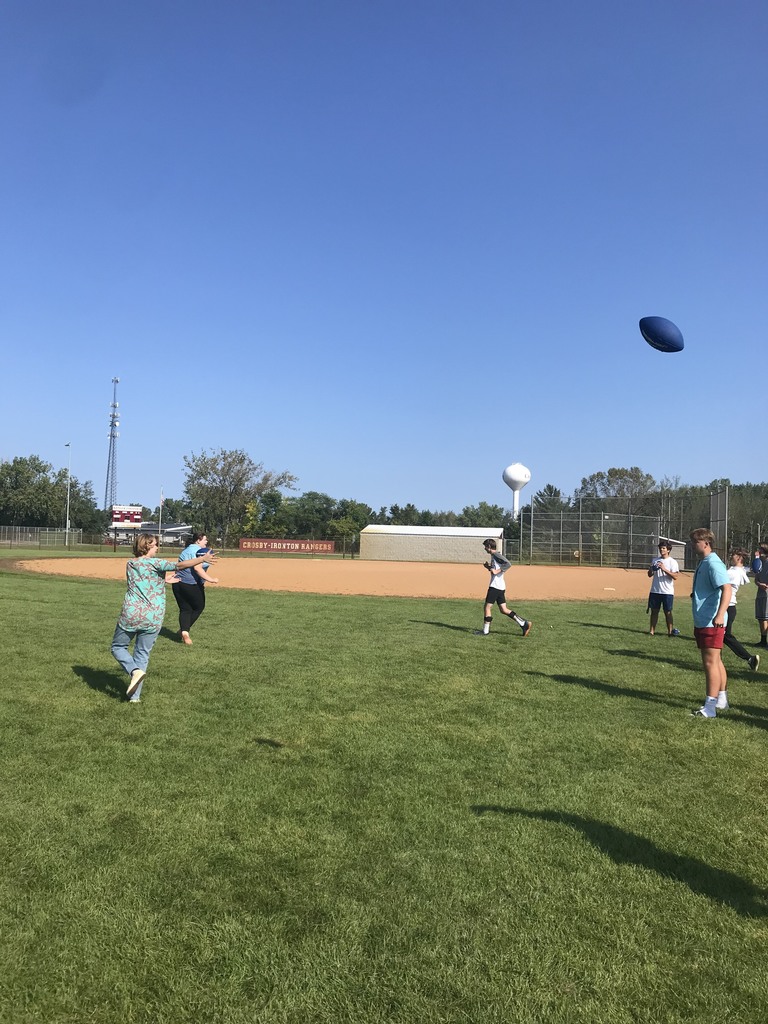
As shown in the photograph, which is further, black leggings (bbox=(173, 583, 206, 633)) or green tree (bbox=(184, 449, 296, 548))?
green tree (bbox=(184, 449, 296, 548))

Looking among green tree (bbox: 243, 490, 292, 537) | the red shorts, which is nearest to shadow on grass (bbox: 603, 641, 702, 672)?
the red shorts

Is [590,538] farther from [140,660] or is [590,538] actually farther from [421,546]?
[140,660]

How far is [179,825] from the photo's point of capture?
420cm

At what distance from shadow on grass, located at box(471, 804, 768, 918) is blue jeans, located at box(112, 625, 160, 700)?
408cm

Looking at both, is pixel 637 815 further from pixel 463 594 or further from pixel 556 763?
pixel 463 594

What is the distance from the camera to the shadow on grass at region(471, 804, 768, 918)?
3492mm

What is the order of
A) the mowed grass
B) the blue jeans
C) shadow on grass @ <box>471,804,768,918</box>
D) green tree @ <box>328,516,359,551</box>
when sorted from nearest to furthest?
the mowed grass, shadow on grass @ <box>471,804,768,918</box>, the blue jeans, green tree @ <box>328,516,359,551</box>

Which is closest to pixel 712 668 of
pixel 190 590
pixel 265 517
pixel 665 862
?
pixel 665 862

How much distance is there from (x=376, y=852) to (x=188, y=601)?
25.4 feet

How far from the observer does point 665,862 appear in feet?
12.6

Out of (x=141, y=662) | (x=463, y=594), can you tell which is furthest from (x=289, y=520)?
(x=141, y=662)

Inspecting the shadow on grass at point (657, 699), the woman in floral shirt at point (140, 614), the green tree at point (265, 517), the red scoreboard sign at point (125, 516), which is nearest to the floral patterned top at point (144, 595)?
the woman in floral shirt at point (140, 614)

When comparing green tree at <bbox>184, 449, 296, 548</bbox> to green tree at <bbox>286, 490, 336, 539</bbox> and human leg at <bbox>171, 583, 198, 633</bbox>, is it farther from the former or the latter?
human leg at <bbox>171, 583, 198, 633</bbox>

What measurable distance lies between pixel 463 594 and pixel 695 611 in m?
16.6
